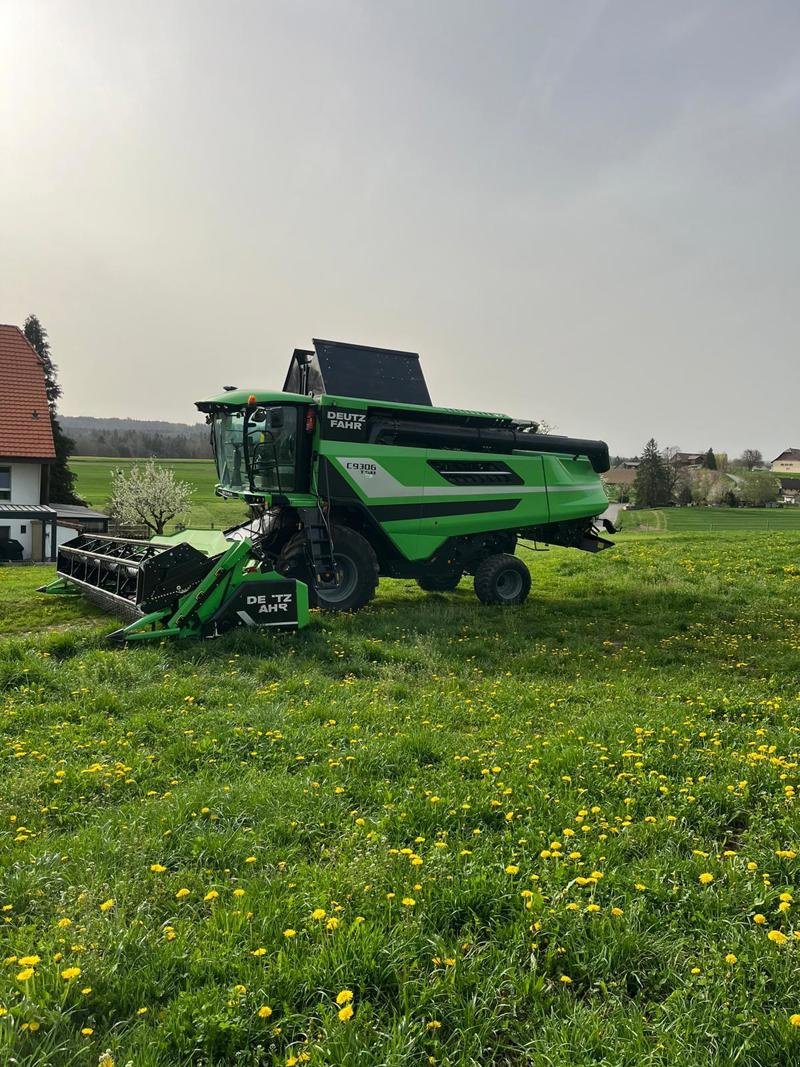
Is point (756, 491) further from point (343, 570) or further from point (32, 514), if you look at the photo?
point (343, 570)

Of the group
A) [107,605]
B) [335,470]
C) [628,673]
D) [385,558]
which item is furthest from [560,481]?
[107,605]

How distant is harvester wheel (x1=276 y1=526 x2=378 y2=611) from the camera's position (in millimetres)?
10836

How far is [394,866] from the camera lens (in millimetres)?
3420

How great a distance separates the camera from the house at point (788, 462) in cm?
16188

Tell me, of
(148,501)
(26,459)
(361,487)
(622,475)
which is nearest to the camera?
(361,487)

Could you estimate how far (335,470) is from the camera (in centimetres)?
1090

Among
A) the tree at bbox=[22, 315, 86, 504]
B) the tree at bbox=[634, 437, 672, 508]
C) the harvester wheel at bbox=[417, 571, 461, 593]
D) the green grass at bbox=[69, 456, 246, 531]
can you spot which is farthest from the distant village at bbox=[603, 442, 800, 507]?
the harvester wheel at bbox=[417, 571, 461, 593]

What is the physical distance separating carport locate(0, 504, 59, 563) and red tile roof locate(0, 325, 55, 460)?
2.09m

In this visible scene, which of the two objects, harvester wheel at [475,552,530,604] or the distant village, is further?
the distant village

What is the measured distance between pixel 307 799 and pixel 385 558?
783cm

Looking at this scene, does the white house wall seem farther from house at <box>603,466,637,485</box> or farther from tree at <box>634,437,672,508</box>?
house at <box>603,466,637,485</box>

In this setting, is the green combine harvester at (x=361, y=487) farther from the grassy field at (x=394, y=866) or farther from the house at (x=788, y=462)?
the house at (x=788, y=462)

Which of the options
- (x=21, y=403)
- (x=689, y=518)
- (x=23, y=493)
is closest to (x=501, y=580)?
(x=23, y=493)

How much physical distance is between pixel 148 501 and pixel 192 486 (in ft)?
59.5
